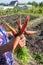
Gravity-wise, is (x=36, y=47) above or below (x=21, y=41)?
below

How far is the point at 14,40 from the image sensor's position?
2.52m

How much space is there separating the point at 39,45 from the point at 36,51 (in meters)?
0.95

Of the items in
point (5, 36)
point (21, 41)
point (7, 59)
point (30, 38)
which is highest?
point (21, 41)

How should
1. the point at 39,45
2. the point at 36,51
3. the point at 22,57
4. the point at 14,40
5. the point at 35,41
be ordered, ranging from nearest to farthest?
1. the point at 14,40
2. the point at 22,57
3. the point at 36,51
4. the point at 39,45
5. the point at 35,41

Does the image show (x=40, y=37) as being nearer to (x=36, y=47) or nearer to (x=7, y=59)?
(x=36, y=47)

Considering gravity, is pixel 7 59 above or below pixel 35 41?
above

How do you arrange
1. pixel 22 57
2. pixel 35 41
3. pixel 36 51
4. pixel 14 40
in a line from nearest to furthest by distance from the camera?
pixel 14 40 → pixel 22 57 → pixel 36 51 → pixel 35 41

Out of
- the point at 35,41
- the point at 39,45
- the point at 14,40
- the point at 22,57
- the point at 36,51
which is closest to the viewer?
the point at 14,40

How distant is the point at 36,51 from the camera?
10.2 metres

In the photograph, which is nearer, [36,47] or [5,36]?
[5,36]

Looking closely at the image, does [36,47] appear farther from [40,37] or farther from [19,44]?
[19,44]

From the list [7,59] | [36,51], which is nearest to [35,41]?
→ [36,51]

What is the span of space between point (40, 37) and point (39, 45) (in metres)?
1.41

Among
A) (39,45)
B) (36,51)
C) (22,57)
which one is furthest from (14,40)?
(39,45)
